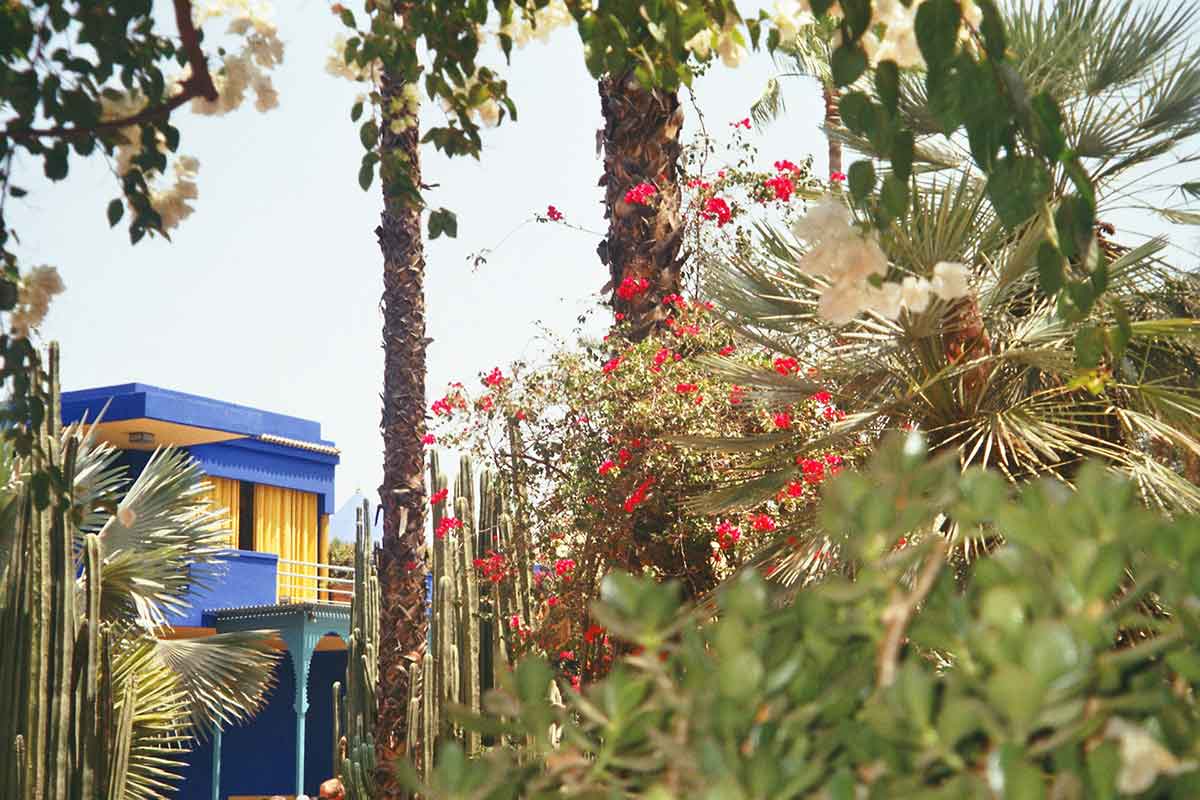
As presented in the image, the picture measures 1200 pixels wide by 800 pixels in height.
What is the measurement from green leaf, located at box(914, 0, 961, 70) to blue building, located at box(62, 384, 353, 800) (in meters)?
16.7

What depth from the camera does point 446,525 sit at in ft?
27.8

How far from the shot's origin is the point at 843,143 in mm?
6586

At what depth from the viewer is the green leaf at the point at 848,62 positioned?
1.49 meters

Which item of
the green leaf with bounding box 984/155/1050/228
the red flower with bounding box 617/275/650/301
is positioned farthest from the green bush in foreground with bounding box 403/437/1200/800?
the red flower with bounding box 617/275/650/301

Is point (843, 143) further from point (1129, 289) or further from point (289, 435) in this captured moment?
point (289, 435)

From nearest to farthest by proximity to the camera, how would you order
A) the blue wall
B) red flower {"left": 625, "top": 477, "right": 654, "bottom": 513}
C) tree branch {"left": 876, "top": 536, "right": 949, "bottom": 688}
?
tree branch {"left": 876, "top": 536, "right": 949, "bottom": 688}
red flower {"left": 625, "top": 477, "right": 654, "bottom": 513}
the blue wall

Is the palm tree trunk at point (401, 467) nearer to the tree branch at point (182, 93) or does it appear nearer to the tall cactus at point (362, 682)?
the tall cactus at point (362, 682)

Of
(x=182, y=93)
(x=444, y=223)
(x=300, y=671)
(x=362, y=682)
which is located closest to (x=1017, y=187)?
(x=444, y=223)

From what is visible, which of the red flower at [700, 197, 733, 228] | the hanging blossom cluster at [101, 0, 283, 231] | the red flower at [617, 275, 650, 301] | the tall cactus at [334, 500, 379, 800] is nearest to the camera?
the hanging blossom cluster at [101, 0, 283, 231]

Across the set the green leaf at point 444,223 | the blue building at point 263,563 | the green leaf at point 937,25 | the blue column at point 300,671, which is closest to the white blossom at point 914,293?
the green leaf at point 937,25

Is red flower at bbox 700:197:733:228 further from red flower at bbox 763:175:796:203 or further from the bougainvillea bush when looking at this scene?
the bougainvillea bush

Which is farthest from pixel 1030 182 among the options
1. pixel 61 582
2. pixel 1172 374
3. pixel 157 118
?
pixel 61 582

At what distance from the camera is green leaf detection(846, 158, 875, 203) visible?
1.57m

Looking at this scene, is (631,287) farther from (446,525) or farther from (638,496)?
(446,525)
